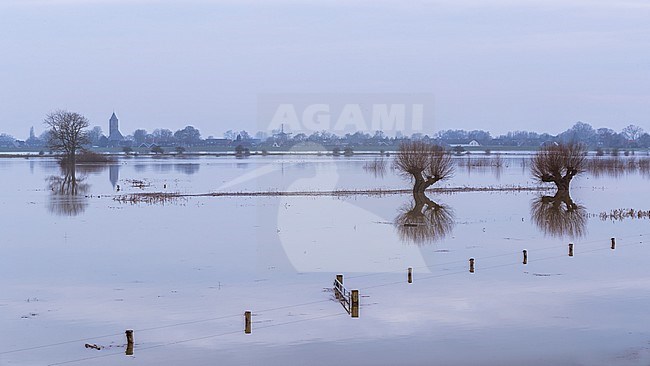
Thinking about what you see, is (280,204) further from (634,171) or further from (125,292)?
(634,171)

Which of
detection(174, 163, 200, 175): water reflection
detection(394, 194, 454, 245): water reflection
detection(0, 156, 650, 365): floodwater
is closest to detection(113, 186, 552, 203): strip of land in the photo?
detection(0, 156, 650, 365): floodwater

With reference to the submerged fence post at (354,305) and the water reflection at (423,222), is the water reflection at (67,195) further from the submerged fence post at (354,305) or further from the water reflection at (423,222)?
the submerged fence post at (354,305)

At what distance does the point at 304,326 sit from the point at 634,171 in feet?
269

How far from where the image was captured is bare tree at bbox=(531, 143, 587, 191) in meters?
63.4

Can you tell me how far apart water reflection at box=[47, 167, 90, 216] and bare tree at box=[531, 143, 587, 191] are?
31724mm

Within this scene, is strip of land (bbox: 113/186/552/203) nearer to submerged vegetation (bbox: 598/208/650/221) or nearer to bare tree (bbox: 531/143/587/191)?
bare tree (bbox: 531/143/587/191)

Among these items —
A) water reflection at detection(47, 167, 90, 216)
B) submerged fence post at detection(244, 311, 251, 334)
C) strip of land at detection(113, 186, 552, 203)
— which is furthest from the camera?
strip of land at detection(113, 186, 552, 203)

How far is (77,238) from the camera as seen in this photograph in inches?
1455

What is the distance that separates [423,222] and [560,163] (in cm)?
2435

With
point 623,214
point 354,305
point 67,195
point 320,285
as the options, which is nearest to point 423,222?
point 623,214

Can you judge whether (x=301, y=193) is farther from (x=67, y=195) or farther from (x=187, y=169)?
(x=187, y=169)

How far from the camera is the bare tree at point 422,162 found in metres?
60.2

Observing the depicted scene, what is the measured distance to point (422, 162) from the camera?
2409 inches

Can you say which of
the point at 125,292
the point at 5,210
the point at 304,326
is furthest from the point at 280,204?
the point at 304,326
